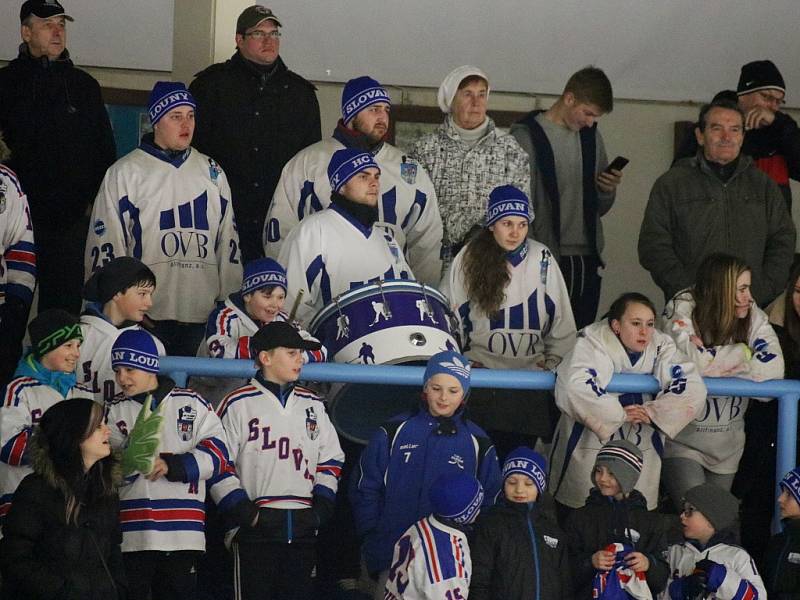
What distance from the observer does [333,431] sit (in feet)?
20.7

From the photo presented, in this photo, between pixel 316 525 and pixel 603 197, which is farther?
pixel 603 197

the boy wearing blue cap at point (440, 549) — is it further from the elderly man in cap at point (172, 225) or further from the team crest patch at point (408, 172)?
the team crest patch at point (408, 172)

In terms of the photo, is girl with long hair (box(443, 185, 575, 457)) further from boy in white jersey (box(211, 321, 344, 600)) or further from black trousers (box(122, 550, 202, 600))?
black trousers (box(122, 550, 202, 600))

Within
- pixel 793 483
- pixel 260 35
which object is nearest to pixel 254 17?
pixel 260 35

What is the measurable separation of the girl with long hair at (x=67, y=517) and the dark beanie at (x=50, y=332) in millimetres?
367

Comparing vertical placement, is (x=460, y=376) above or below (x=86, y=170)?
below

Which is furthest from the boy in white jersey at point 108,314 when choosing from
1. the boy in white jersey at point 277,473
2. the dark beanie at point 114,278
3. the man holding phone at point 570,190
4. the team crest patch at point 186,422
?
the man holding phone at point 570,190

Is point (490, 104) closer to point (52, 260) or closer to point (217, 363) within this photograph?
point (52, 260)

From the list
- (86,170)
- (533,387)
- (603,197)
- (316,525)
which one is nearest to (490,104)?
(603,197)

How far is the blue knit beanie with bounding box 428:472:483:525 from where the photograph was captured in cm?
587

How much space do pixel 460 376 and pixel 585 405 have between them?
58 cm

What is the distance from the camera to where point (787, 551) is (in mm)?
6211

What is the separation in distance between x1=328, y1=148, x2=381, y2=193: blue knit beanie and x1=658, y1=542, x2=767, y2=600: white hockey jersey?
2.12 metres

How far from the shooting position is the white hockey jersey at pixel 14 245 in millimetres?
6730
